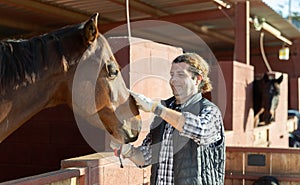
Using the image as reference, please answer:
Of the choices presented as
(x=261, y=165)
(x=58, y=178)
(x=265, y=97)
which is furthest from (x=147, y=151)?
(x=265, y=97)

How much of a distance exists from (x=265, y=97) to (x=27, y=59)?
530 cm

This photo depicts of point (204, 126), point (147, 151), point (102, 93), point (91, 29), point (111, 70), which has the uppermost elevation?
point (91, 29)

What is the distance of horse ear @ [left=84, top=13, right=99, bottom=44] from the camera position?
6.93 ft

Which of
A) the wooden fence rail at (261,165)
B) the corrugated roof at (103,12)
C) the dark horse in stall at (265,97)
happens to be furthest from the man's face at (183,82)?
the dark horse in stall at (265,97)

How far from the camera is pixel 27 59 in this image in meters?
2.12

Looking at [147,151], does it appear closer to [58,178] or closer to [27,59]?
[58,178]

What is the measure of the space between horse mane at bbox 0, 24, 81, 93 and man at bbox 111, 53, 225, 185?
0.48 m

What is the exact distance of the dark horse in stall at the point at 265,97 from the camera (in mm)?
6836

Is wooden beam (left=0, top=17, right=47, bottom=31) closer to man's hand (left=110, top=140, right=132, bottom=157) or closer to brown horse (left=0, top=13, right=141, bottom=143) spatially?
brown horse (left=0, top=13, right=141, bottom=143)

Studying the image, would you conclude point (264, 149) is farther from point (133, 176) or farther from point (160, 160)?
point (160, 160)

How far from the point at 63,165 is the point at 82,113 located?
49 centimetres

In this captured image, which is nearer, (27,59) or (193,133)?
(193,133)

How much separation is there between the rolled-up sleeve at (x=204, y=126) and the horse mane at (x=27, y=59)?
2.30ft

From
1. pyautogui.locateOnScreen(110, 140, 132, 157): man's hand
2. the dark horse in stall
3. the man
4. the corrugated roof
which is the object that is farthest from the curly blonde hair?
the dark horse in stall
